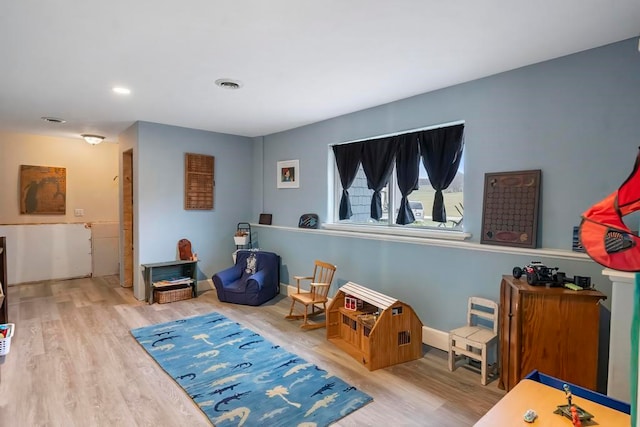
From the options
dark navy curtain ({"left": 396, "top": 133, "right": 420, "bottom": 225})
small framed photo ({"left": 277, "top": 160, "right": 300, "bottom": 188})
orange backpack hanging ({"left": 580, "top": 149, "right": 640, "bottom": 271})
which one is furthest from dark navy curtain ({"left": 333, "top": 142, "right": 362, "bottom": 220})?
orange backpack hanging ({"left": 580, "top": 149, "right": 640, "bottom": 271})

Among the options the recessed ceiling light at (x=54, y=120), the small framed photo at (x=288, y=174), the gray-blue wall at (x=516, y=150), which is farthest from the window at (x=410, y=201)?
the recessed ceiling light at (x=54, y=120)

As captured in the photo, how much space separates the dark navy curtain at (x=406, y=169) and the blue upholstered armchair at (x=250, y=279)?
2036 mm

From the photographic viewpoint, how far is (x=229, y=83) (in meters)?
3.14

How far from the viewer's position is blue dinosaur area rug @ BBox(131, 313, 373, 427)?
226cm

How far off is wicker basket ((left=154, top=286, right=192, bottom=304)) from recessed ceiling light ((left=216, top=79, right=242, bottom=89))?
9.79 ft

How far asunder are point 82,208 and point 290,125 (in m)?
4.39

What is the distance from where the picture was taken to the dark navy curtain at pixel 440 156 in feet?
10.6

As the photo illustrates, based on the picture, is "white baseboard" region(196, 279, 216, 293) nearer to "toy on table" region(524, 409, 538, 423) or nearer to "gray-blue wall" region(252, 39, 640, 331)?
"gray-blue wall" region(252, 39, 640, 331)

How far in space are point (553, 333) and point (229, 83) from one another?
126 inches

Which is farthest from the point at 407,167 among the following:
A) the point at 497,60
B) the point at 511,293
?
the point at 511,293

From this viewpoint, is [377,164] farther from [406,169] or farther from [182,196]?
[182,196]

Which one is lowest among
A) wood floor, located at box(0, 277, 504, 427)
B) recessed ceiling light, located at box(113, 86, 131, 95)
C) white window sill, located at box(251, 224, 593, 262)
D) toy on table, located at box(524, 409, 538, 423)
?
wood floor, located at box(0, 277, 504, 427)

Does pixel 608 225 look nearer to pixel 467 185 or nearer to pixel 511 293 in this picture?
pixel 511 293

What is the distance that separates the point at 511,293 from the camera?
2.38m
